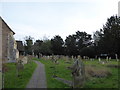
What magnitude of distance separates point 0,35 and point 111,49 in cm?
3248

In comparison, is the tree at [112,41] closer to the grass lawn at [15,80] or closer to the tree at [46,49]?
the tree at [46,49]

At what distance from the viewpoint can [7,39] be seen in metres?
34.2

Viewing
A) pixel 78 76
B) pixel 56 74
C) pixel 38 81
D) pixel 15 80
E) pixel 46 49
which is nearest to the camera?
pixel 78 76

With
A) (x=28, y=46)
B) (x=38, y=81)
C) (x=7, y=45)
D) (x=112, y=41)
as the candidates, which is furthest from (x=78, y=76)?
(x=28, y=46)

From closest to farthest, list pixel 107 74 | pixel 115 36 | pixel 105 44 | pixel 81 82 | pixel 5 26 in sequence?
pixel 81 82
pixel 107 74
pixel 5 26
pixel 115 36
pixel 105 44

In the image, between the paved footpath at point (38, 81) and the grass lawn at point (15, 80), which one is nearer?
the paved footpath at point (38, 81)

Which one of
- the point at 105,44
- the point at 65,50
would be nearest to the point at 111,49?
the point at 105,44

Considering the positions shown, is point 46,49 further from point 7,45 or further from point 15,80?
point 15,80

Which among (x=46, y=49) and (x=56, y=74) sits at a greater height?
(x=46, y=49)

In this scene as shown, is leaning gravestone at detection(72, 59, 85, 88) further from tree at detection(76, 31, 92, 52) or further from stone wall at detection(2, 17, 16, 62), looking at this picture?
tree at detection(76, 31, 92, 52)

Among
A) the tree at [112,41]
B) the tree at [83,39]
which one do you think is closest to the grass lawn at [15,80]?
the tree at [112,41]

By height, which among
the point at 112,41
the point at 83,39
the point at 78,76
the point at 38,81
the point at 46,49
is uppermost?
the point at 83,39

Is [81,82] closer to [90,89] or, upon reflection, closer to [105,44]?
[90,89]

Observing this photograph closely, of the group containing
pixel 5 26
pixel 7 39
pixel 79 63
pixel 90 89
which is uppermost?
pixel 5 26
